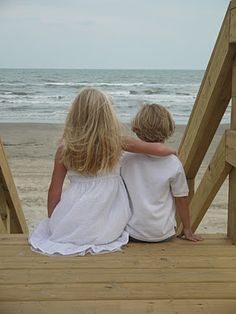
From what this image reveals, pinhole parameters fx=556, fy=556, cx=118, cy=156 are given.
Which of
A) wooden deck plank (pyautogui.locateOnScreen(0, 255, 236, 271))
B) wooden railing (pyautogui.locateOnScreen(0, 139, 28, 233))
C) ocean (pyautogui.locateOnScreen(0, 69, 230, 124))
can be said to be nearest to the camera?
wooden deck plank (pyautogui.locateOnScreen(0, 255, 236, 271))

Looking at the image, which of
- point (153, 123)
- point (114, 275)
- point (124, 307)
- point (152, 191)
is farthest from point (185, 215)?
point (124, 307)

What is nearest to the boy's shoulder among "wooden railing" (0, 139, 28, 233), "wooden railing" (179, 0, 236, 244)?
"wooden railing" (179, 0, 236, 244)

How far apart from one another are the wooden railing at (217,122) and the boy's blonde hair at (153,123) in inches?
8.8

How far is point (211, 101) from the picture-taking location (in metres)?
2.85

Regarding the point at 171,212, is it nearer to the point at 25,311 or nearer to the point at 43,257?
the point at 43,257

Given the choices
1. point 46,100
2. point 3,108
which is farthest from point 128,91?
point 3,108

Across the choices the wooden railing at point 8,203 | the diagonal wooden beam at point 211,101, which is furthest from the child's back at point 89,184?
the wooden railing at point 8,203

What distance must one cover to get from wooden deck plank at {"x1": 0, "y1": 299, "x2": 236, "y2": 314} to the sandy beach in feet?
3.60

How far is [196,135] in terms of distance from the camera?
10.2 ft

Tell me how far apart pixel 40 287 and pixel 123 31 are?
31.3m

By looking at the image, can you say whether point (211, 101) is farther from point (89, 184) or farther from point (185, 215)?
point (89, 184)

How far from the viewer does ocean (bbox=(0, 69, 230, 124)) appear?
1989 centimetres

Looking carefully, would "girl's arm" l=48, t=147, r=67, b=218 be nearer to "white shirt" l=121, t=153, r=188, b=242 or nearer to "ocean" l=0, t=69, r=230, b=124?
"white shirt" l=121, t=153, r=188, b=242

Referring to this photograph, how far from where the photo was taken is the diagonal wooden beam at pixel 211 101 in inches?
104
